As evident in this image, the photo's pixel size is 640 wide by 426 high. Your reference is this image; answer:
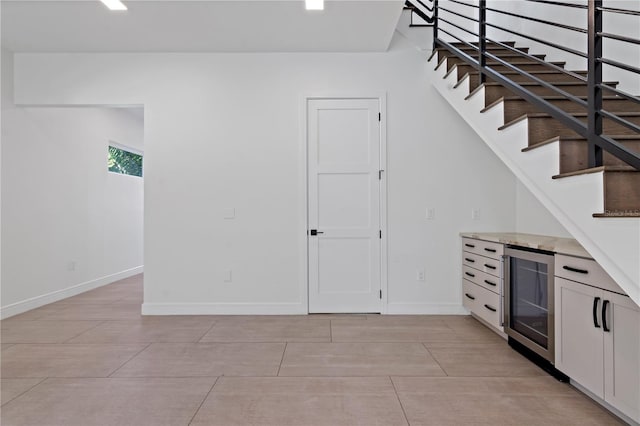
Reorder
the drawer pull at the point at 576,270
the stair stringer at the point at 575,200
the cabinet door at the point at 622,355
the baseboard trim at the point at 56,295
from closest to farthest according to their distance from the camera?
the stair stringer at the point at 575,200
the cabinet door at the point at 622,355
the drawer pull at the point at 576,270
the baseboard trim at the point at 56,295

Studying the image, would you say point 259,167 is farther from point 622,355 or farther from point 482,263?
point 622,355

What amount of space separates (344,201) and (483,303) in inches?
66.8

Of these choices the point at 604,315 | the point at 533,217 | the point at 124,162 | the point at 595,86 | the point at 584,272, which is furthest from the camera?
the point at 124,162

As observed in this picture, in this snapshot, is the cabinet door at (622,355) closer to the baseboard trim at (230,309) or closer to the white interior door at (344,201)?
the white interior door at (344,201)

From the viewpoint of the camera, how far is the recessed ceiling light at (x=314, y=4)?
10.3 feet

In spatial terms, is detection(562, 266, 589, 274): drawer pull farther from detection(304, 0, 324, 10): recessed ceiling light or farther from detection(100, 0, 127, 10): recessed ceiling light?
detection(100, 0, 127, 10): recessed ceiling light

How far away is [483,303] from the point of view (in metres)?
3.62

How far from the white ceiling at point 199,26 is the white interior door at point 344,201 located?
0.69 metres

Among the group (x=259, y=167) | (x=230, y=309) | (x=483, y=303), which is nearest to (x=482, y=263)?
(x=483, y=303)

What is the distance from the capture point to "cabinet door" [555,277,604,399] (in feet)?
7.10

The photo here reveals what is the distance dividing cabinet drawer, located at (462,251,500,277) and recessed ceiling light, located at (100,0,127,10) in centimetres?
381

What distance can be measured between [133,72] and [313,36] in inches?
79.3

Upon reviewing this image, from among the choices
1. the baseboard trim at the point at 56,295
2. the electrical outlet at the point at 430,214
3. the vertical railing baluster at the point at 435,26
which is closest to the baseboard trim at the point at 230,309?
the baseboard trim at the point at 56,295

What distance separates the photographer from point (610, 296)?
206 cm
